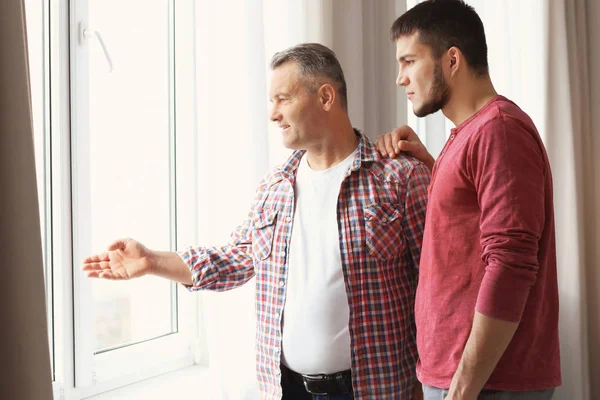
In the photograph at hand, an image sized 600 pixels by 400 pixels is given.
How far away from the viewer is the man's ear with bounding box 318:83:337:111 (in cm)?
166

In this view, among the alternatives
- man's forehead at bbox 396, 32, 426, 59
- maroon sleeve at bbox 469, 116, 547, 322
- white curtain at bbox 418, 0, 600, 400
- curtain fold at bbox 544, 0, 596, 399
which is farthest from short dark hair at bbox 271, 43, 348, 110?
curtain fold at bbox 544, 0, 596, 399

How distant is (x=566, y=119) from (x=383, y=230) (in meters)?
1.64

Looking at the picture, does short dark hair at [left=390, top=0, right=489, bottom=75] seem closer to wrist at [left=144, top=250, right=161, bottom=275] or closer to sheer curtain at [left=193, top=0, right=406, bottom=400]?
sheer curtain at [left=193, top=0, right=406, bottom=400]

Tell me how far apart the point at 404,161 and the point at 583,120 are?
5.66 ft

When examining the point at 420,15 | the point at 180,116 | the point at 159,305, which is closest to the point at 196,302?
the point at 159,305

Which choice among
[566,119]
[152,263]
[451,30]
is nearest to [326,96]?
[451,30]

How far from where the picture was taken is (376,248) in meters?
1.54

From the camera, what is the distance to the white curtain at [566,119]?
278 cm

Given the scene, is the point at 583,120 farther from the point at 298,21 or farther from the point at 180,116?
the point at 180,116

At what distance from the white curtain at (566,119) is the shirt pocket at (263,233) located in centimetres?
150

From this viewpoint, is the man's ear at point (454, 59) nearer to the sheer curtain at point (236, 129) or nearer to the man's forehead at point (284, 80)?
the man's forehead at point (284, 80)

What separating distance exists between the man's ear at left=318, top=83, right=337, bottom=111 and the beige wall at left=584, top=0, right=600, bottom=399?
1832 mm

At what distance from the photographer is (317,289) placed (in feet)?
5.12

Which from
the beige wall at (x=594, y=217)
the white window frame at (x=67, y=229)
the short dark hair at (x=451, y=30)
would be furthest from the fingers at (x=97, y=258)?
the beige wall at (x=594, y=217)
